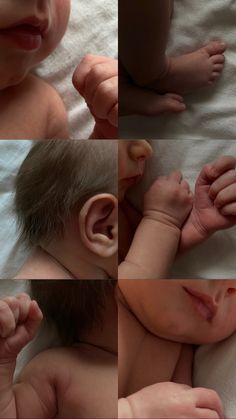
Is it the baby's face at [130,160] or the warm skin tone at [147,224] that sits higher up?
the baby's face at [130,160]

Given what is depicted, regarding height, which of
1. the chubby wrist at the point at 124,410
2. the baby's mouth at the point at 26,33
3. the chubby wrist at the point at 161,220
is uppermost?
the baby's mouth at the point at 26,33

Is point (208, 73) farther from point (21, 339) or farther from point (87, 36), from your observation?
point (21, 339)

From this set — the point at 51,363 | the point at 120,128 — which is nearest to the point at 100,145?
the point at 120,128

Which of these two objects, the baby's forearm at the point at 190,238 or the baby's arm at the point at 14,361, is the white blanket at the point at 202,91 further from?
the baby's arm at the point at 14,361

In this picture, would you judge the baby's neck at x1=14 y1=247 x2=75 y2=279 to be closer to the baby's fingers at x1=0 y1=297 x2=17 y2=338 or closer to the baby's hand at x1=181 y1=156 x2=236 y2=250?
the baby's fingers at x1=0 y1=297 x2=17 y2=338

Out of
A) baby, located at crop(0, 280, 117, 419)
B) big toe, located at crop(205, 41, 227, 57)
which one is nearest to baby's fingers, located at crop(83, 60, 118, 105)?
big toe, located at crop(205, 41, 227, 57)

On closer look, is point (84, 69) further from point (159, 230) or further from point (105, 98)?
point (159, 230)

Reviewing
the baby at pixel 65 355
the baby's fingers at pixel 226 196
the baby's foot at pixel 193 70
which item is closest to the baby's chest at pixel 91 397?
the baby at pixel 65 355
